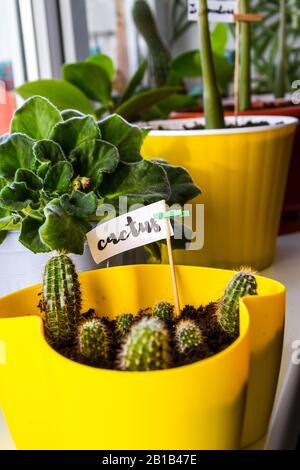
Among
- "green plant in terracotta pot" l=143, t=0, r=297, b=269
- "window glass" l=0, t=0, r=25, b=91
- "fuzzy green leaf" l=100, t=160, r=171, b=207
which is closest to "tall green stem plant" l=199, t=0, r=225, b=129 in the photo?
"green plant in terracotta pot" l=143, t=0, r=297, b=269

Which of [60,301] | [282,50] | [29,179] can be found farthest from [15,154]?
[282,50]

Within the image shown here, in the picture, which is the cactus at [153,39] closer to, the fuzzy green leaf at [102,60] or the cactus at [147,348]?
the fuzzy green leaf at [102,60]

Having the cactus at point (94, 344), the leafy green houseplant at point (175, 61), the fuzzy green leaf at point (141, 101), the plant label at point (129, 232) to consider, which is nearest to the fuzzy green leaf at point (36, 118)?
the plant label at point (129, 232)

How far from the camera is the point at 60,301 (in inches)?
16.9

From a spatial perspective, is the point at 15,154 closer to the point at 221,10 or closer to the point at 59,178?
the point at 59,178

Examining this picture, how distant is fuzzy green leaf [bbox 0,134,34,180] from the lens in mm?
495

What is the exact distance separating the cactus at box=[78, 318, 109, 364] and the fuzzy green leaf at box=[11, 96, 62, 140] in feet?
0.71

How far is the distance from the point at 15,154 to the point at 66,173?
0.18ft

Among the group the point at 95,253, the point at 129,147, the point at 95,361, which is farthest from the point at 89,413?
the point at 129,147

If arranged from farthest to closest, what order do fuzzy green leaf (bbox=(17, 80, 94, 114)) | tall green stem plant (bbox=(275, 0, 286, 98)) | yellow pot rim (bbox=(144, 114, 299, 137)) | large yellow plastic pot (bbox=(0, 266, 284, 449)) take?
tall green stem plant (bbox=(275, 0, 286, 98)) → fuzzy green leaf (bbox=(17, 80, 94, 114)) → yellow pot rim (bbox=(144, 114, 299, 137)) → large yellow plastic pot (bbox=(0, 266, 284, 449))

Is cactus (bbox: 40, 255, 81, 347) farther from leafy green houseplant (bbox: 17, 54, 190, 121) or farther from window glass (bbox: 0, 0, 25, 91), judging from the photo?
window glass (bbox: 0, 0, 25, 91)

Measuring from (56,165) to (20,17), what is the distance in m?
0.73

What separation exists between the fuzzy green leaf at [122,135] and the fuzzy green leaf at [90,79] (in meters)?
0.35

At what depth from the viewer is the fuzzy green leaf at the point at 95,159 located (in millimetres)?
496
